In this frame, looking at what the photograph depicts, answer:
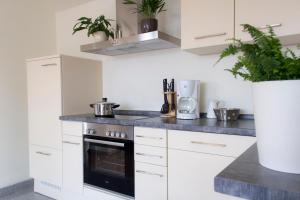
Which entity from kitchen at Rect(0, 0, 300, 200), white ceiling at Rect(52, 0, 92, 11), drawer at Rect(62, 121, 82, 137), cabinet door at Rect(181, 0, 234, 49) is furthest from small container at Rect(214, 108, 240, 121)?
white ceiling at Rect(52, 0, 92, 11)

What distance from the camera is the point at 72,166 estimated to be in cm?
241

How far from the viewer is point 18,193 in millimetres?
2730

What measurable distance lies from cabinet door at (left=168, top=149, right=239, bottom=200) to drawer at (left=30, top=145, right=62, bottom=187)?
1.34m

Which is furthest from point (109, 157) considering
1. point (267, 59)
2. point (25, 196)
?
point (267, 59)

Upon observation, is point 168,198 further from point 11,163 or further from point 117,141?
point 11,163

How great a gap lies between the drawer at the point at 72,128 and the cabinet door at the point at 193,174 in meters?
1.02

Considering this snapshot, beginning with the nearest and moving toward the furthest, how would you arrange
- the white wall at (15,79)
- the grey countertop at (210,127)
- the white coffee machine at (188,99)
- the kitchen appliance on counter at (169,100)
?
1. the grey countertop at (210,127)
2. the white coffee machine at (188,99)
3. the kitchen appliance on counter at (169,100)
4. the white wall at (15,79)

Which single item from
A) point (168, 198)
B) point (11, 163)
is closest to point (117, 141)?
point (168, 198)

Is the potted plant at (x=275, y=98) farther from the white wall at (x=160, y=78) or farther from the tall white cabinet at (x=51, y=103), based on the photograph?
the tall white cabinet at (x=51, y=103)

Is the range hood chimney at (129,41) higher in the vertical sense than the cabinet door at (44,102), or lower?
higher

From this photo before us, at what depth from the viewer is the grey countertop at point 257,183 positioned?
48cm

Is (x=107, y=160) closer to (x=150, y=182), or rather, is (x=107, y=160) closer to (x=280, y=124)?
(x=150, y=182)

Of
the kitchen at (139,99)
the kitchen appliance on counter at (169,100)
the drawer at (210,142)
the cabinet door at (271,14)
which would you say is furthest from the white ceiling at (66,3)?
the drawer at (210,142)

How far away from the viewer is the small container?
1947 millimetres
